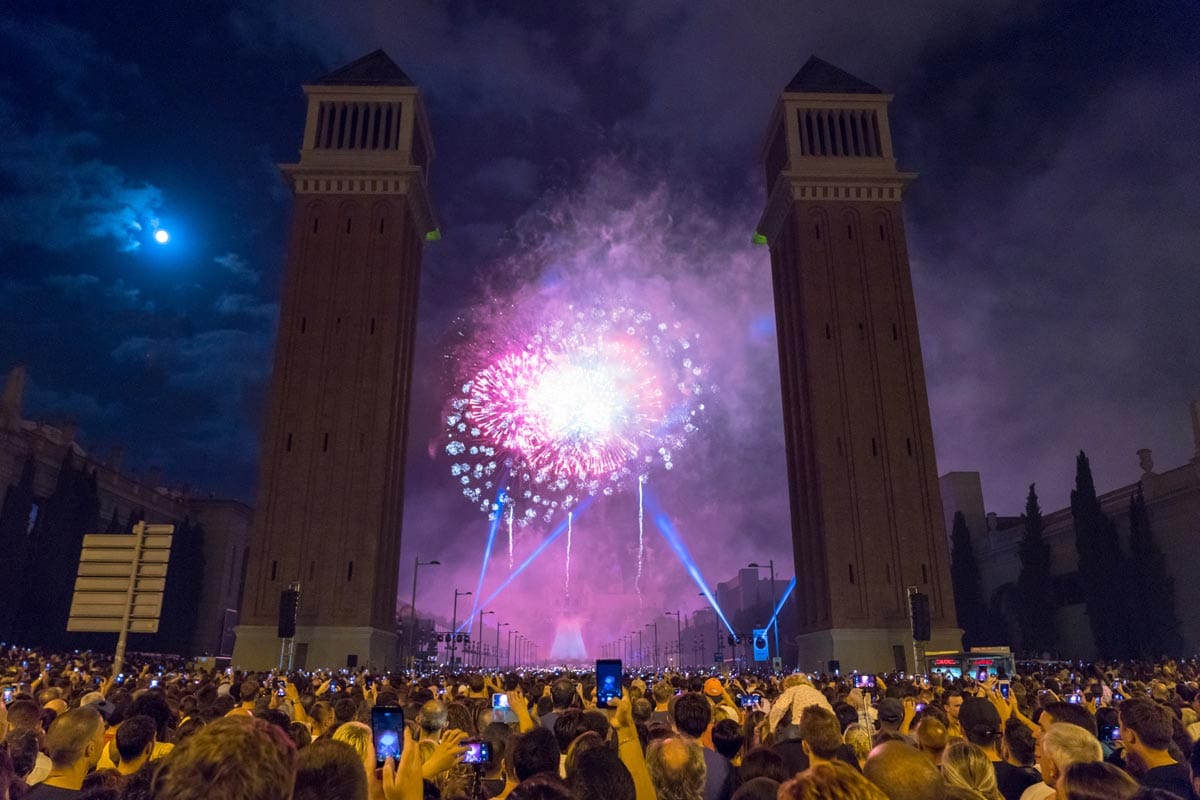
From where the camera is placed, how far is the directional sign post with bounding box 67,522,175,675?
22141 millimetres

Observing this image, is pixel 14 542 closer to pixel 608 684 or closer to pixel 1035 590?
pixel 608 684

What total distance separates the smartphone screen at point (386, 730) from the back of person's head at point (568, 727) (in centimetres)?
174

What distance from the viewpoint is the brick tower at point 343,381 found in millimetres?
54656

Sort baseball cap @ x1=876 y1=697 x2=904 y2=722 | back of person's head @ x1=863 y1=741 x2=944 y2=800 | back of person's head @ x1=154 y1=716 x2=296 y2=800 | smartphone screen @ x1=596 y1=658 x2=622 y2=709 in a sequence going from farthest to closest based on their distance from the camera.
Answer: smartphone screen @ x1=596 y1=658 x2=622 y2=709
baseball cap @ x1=876 y1=697 x2=904 y2=722
back of person's head @ x1=863 y1=741 x2=944 y2=800
back of person's head @ x1=154 y1=716 x2=296 y2=800

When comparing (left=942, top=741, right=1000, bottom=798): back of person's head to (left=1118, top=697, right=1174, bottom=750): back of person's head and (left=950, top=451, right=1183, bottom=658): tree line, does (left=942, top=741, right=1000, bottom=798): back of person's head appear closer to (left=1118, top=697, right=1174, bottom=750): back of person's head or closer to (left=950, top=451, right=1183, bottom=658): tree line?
(left=1118, top=697, right=1174, bottom=750): back of person's head

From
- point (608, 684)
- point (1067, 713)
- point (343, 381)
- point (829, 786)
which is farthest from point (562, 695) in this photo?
point (343, 381)

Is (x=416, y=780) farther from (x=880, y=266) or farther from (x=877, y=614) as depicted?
(x=880, y=266)

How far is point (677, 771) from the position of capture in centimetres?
523

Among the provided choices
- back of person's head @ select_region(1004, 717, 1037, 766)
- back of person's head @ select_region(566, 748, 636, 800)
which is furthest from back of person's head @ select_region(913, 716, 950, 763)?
back of person's head @ select_region(566, 748, 636, 800)

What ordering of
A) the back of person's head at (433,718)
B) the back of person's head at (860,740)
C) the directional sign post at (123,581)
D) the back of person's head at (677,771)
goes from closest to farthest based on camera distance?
1. the back of person's head at (677,771)
2. the back of person's head at (860,740)
3. the back of person's head at (433,718)
4. the directional sign post at (123,581)

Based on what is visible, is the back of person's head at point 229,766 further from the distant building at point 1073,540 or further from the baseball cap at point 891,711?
the distant building at point 1073,540

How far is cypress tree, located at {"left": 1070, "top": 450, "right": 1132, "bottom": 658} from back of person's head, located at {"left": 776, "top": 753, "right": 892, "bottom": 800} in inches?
2327

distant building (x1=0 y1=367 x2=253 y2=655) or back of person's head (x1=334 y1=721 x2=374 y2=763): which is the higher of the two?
distant building (x1=0 y1=367 x2=253 y2=655)

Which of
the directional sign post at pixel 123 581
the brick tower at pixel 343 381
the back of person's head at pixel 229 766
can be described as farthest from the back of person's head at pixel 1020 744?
the brick tower at pixel 343 381
